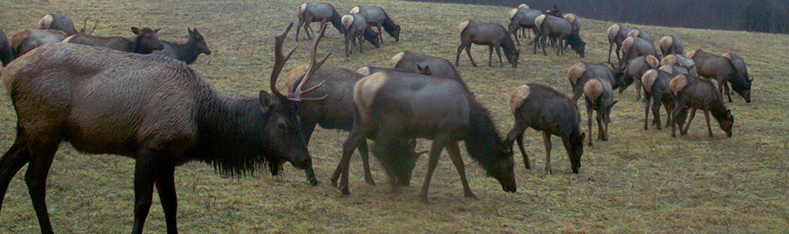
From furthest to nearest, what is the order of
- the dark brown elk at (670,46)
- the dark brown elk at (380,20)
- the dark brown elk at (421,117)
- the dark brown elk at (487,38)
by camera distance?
the dark brown elk at (380,20) → the dark brown elk at (670,46) → the dark brown elk at (487,38) → the dark brown elk at (421,117)

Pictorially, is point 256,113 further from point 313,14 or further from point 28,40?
point 313,14

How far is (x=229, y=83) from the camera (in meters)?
12.2

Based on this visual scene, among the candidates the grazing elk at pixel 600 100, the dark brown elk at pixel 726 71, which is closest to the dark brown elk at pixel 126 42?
the grazing elk at pixel 600 100

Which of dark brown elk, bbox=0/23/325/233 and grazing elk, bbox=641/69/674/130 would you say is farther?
grazing elk, bbox=641/69/674/130

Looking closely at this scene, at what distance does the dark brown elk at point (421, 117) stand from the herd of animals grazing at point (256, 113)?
0.01 meters

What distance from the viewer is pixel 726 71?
13859 mm

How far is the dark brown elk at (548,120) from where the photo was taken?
8.15m

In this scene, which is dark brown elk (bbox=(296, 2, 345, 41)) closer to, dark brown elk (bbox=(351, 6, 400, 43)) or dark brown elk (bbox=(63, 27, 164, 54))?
dark brown elk (bbox=(351, 6, 400, 43))

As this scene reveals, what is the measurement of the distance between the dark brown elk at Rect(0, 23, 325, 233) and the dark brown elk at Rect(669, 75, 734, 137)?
7.87 metres

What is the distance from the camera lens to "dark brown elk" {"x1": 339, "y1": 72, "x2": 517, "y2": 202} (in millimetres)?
Result: 6301

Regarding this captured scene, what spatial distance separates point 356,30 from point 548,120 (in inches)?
358

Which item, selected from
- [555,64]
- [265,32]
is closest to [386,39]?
[265,32]

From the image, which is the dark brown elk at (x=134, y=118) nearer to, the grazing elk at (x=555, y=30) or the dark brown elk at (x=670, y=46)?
the grazing elk at (x=555, y=30)

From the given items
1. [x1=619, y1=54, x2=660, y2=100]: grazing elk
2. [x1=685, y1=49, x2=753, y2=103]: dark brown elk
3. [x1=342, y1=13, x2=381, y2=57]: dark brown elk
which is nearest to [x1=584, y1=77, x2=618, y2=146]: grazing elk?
[x1=619, y1=54, x2=660, y2=100]: grazing elk
